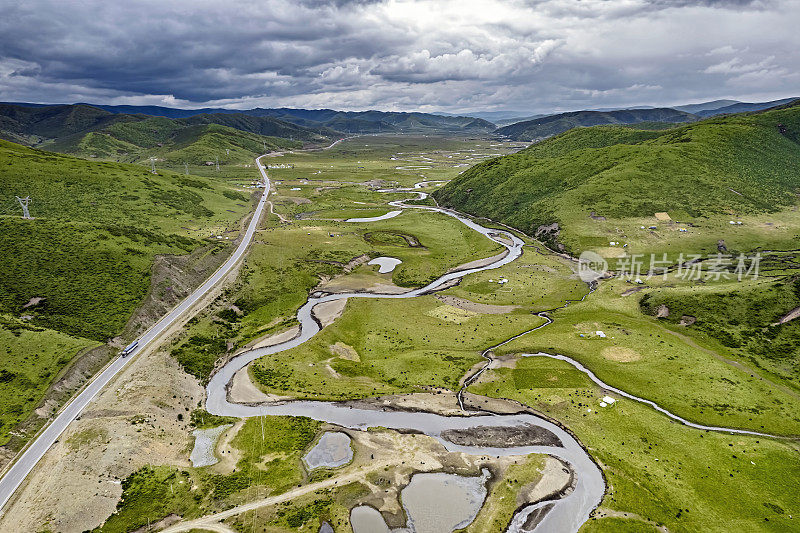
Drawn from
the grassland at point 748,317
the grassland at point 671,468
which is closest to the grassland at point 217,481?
the grassland at point 671,468

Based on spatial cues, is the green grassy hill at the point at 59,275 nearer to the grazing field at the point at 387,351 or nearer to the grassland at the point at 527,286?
the grazing field at the point at 387,351

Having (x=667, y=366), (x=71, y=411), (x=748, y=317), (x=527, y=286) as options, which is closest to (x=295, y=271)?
(x=71, y=411)

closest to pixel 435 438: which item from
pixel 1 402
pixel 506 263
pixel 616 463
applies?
pixel 616 463

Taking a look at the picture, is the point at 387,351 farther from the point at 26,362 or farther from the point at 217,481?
the point at 26,362

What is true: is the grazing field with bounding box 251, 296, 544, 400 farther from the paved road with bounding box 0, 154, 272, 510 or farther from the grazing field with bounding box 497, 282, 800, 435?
the paved road with bounding box 0, 154, 272, 510

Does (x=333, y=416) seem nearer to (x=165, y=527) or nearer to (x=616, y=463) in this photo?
(x=165, y=527)

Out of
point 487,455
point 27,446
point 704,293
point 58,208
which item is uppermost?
point 58,208
